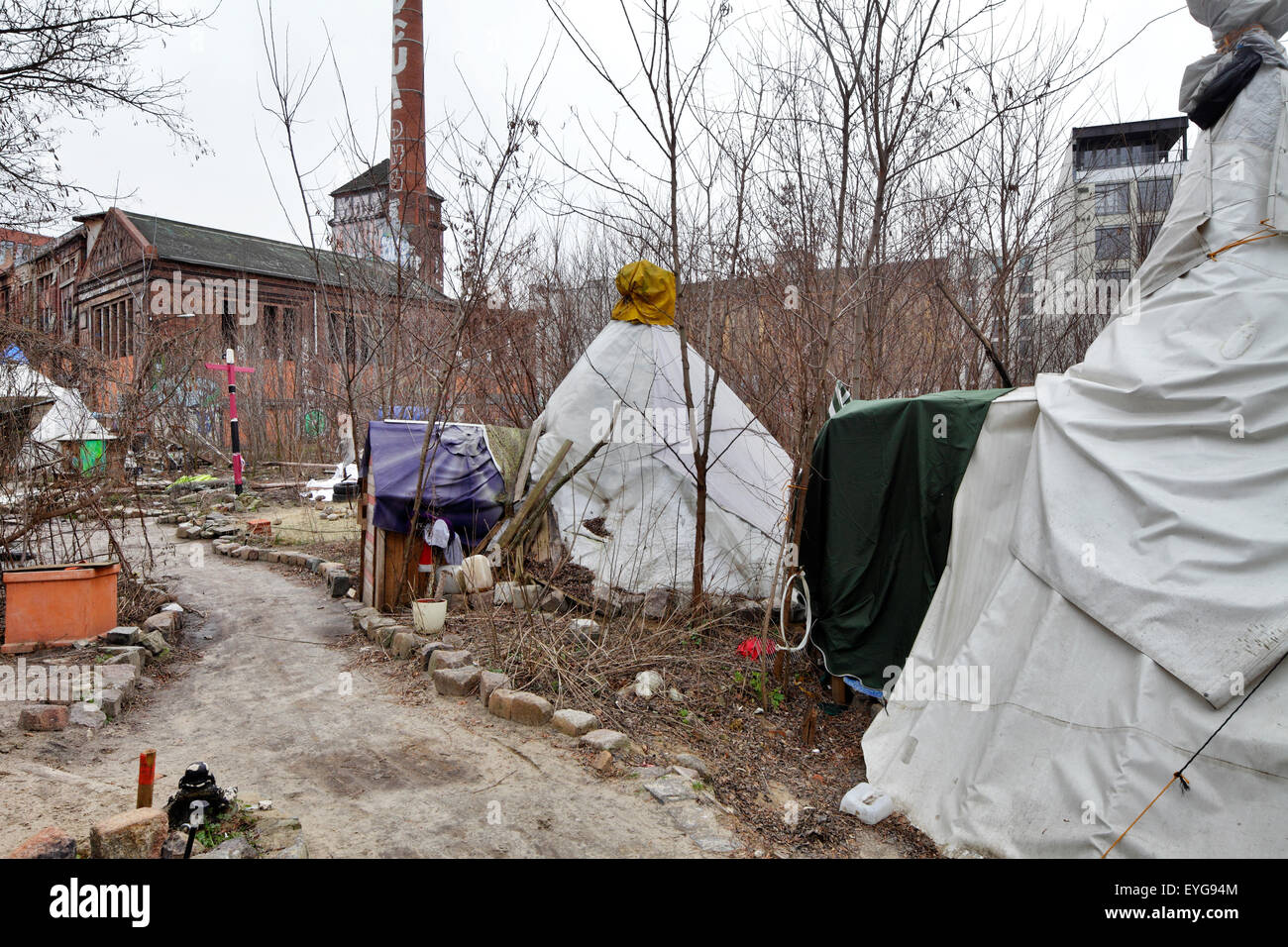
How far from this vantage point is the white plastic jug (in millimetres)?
3355

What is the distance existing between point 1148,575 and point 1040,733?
2.38ft

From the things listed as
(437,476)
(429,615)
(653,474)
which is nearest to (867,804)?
(429,615)

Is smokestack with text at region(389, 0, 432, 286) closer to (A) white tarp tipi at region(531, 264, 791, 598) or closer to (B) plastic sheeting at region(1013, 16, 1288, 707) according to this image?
(A) white tarp tipi at region(531, 264, 791, 598)

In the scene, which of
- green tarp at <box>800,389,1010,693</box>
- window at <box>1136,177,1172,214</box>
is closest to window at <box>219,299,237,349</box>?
green tarp at <box>800,389,1010,693</box>

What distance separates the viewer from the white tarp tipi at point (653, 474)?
247 inches

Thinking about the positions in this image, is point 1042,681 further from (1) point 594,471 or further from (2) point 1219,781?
(1) point 594,471

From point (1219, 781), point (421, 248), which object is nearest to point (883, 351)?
point (421, 248)

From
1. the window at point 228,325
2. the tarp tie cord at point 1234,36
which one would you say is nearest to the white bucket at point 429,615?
the tarp tie cord at point 1234,36

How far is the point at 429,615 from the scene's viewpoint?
5746 mm

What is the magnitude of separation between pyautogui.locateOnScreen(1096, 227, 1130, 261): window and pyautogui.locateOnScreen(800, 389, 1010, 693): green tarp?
20.6 ft

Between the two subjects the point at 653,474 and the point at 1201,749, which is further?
the point at 653,474

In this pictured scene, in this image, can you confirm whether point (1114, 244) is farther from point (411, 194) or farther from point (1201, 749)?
point (1201, 749)

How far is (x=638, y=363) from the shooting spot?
7.13 metres
